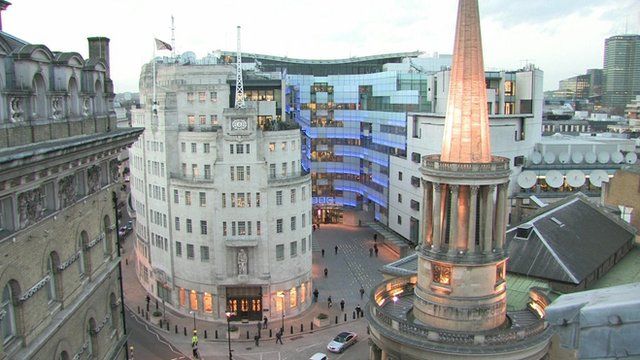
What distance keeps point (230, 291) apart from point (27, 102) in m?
47.9

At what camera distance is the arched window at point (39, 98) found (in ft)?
78.3

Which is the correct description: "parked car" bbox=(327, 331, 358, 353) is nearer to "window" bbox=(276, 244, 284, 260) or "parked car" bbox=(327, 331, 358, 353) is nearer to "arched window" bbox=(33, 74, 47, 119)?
"window" bbox=(276, 244, 284, 260)

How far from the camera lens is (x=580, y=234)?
54062 millimetres

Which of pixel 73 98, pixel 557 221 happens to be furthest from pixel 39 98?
pixel 557 221

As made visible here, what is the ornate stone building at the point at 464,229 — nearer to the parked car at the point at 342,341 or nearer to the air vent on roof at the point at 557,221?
the air vent on roof at the point at 557,221

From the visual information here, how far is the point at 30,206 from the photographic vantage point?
2259 cm

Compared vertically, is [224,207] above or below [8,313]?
below

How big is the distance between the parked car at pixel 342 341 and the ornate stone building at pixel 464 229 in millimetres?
23525

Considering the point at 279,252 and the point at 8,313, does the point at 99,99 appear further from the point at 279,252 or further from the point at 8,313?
the point at 279,252

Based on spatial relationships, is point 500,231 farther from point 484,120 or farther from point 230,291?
point 230,291

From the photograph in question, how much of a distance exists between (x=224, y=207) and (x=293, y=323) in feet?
51.6

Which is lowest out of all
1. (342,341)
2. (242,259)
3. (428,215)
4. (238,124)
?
(342,341)

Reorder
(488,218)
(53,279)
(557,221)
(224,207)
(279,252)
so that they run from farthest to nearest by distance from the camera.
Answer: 1. (279,252)
2. (224,207)
3. (557,221)
4. (488,218)
5. (53,279)

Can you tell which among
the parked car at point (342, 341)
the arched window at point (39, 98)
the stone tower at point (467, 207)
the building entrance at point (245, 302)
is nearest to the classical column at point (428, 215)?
the stone tower at point (467, 207)
